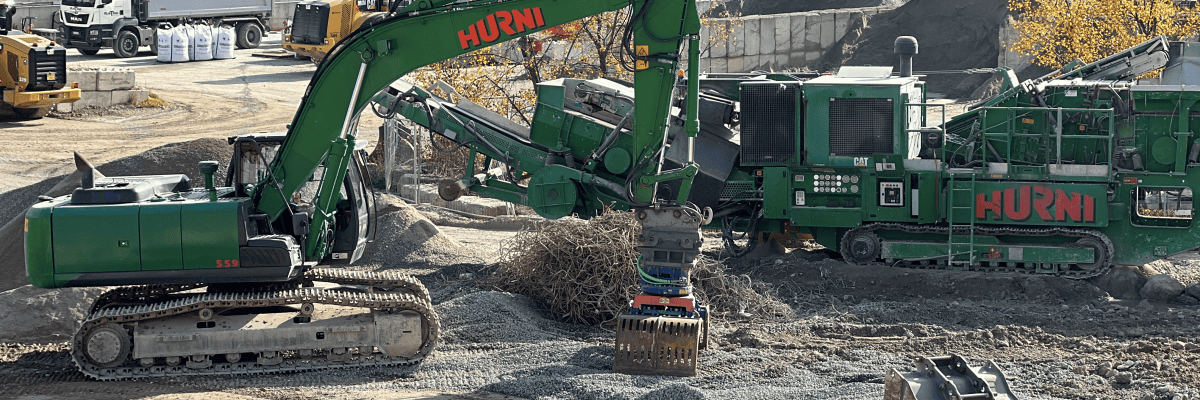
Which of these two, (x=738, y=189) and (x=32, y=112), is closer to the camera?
(x=738, y=189)

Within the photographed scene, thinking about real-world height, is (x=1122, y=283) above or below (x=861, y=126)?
below

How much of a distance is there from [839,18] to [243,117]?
16.2m

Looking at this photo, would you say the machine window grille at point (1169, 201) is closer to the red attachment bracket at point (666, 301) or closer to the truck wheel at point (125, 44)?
the red attachment bracket at point (666, 301)

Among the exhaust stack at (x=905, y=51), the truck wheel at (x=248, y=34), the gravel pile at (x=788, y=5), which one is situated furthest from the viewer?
the truck wheel at (x=248, y=34)

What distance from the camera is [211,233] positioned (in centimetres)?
1005

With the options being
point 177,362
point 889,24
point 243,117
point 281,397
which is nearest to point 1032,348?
point 281,397

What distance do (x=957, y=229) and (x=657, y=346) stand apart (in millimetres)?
5677

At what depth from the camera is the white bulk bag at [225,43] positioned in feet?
117

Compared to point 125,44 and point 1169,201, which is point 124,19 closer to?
point 125,44

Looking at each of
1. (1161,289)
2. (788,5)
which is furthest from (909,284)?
(788,5)

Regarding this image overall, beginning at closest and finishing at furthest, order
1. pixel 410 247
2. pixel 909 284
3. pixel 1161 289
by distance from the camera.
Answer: pixel 1161 289 < pixel 909 284 < pixel 410 247

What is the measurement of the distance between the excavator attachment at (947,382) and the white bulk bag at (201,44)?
30.7 metres

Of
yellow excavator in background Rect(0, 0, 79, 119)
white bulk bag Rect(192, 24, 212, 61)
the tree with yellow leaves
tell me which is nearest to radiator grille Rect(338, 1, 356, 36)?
white bulk bag Rect(192, 24, 212, 61)

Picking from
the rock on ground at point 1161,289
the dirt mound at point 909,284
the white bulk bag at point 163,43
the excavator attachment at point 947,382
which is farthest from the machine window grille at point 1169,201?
the white bulk bag at point 163,43
